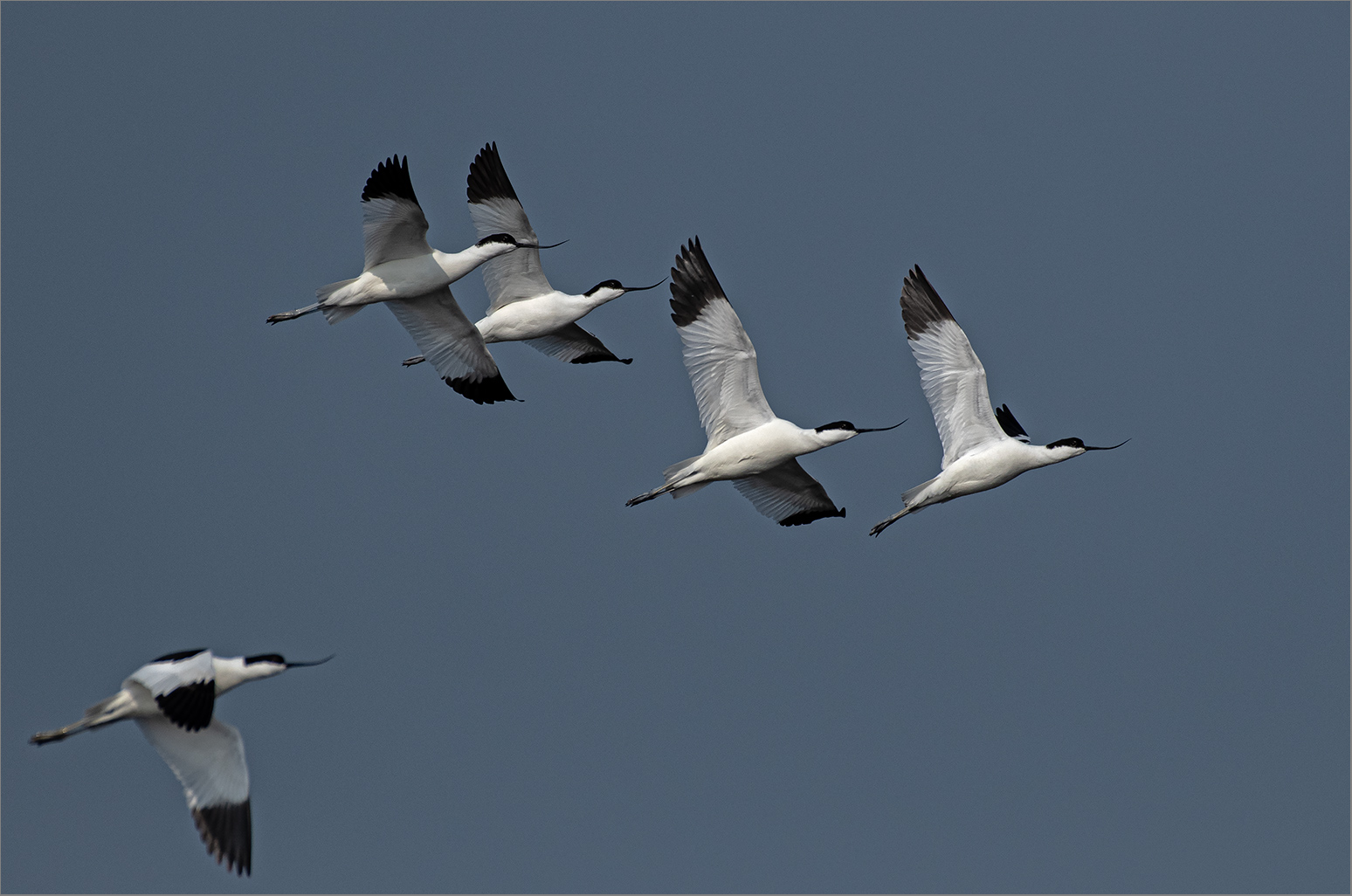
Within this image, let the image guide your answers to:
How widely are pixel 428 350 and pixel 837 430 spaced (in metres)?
6.90

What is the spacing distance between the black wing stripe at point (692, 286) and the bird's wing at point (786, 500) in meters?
3.21

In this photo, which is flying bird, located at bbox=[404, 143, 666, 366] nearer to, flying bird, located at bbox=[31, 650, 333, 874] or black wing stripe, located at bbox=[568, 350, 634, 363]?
black wing stripe, located at bbox=[568, 350, 634, 363]

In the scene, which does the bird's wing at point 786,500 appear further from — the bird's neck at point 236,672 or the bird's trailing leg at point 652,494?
the bird's neck at point 236,672

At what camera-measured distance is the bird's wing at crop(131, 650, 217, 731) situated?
77.2 ft

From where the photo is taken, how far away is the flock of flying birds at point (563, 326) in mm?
25641

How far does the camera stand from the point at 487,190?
32469 mm

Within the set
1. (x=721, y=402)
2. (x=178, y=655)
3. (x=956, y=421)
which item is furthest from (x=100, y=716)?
(x=956, y=421)

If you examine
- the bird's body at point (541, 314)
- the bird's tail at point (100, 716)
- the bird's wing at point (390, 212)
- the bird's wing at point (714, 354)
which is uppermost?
the bird's wing at point (390, 212)

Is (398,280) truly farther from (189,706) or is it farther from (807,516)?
(189,706)

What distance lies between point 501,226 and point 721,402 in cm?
595

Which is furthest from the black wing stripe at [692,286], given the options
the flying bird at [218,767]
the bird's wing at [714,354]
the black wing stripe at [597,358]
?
the flying bird at [218,767]

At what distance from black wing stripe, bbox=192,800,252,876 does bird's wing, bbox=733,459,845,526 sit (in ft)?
30.9

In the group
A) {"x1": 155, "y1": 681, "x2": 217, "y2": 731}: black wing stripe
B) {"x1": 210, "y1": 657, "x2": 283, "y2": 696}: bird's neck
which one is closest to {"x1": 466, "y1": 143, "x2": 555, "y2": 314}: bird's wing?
{"x1": 210, "y1": 657, "x2": 283, "y2": 696}: bird's neck

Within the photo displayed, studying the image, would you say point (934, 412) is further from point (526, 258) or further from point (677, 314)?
point (526, 258)
